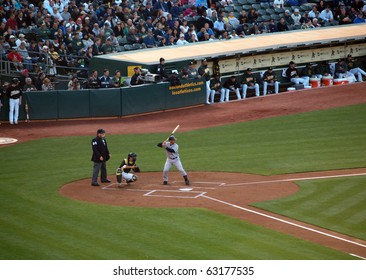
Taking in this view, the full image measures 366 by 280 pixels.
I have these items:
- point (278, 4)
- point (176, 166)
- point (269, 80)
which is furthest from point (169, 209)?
point (278, 4)

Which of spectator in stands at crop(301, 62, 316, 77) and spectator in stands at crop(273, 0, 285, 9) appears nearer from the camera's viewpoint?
spectator in stands at crop(301, 62, 316, 77)

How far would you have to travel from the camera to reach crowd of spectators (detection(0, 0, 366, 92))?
125 ft

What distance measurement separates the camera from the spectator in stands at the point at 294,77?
43.0 m

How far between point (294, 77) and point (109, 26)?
31.5 ft

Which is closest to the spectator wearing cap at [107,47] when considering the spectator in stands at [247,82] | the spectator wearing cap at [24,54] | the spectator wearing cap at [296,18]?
the spectator wearing cap at [24,54]

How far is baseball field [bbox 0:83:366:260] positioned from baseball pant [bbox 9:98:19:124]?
1.18 feet

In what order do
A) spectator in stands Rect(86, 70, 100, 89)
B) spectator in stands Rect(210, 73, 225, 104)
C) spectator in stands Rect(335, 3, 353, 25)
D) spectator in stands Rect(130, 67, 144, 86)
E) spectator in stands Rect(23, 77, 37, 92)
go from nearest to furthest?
spectator in stands Rect(23, 77, 37, 92) → spectator in stands Rect(86, 70, 100, 89) → spectator in stands Rect(130, 67, 144, 86) → spectator in stands Rect(210, 73, 225, 104) → spectator in stands Rect(335, 3, 353, 25)

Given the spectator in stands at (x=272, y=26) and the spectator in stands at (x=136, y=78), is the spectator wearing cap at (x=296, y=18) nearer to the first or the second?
the spectator in stands at (x=272, y=26)

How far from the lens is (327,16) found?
49469 mm

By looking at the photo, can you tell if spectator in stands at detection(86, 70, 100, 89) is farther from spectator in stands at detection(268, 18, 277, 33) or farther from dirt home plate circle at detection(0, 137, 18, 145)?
spectator in stands at detection(268, 18, 277, 33)

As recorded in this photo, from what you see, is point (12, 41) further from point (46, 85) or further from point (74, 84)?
point (74, 84)

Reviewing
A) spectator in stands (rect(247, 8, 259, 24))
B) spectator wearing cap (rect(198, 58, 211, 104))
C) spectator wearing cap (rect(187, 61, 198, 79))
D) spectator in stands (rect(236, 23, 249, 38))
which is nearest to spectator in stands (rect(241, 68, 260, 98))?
spectator wearing cap (rect(198, 58, 211, 104))

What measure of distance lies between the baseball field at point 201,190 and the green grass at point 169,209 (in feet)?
0.11

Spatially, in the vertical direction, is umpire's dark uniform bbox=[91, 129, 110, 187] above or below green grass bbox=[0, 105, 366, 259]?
above
